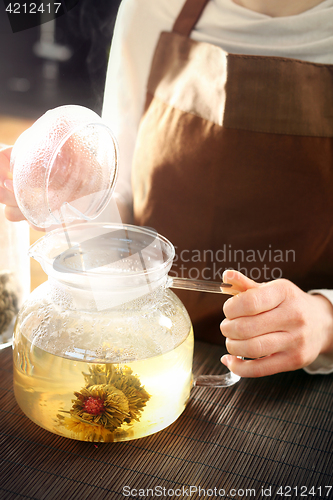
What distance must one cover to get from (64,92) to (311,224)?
512 mm

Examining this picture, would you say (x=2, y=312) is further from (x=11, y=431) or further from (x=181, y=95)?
(x=181, y=95)

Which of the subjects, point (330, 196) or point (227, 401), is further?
point (330, 196)

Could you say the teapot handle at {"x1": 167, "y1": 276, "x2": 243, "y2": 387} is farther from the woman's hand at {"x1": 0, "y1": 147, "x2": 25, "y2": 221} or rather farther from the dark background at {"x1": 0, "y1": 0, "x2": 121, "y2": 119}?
the dark background at {"x1": 0, "y1": 0, "x2": 121, "y2": 119}

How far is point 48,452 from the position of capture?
0.44 metres

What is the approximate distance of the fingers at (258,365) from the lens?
0.52 m

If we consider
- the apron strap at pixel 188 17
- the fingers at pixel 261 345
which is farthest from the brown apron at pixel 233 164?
the fingers at pixel 261 345

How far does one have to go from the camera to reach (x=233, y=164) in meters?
0.73

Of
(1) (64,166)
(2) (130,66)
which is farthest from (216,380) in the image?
(2) (130,66)

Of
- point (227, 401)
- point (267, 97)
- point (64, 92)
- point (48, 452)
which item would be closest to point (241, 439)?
point (227, 401)

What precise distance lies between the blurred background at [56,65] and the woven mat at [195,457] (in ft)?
1.57

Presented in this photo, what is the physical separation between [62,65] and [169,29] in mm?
215

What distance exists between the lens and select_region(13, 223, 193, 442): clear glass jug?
432 millimetres

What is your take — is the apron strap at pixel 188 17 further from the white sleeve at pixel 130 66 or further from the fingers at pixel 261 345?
the fingers at pixel 261 345

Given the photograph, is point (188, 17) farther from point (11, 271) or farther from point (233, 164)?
point (11, 271)
